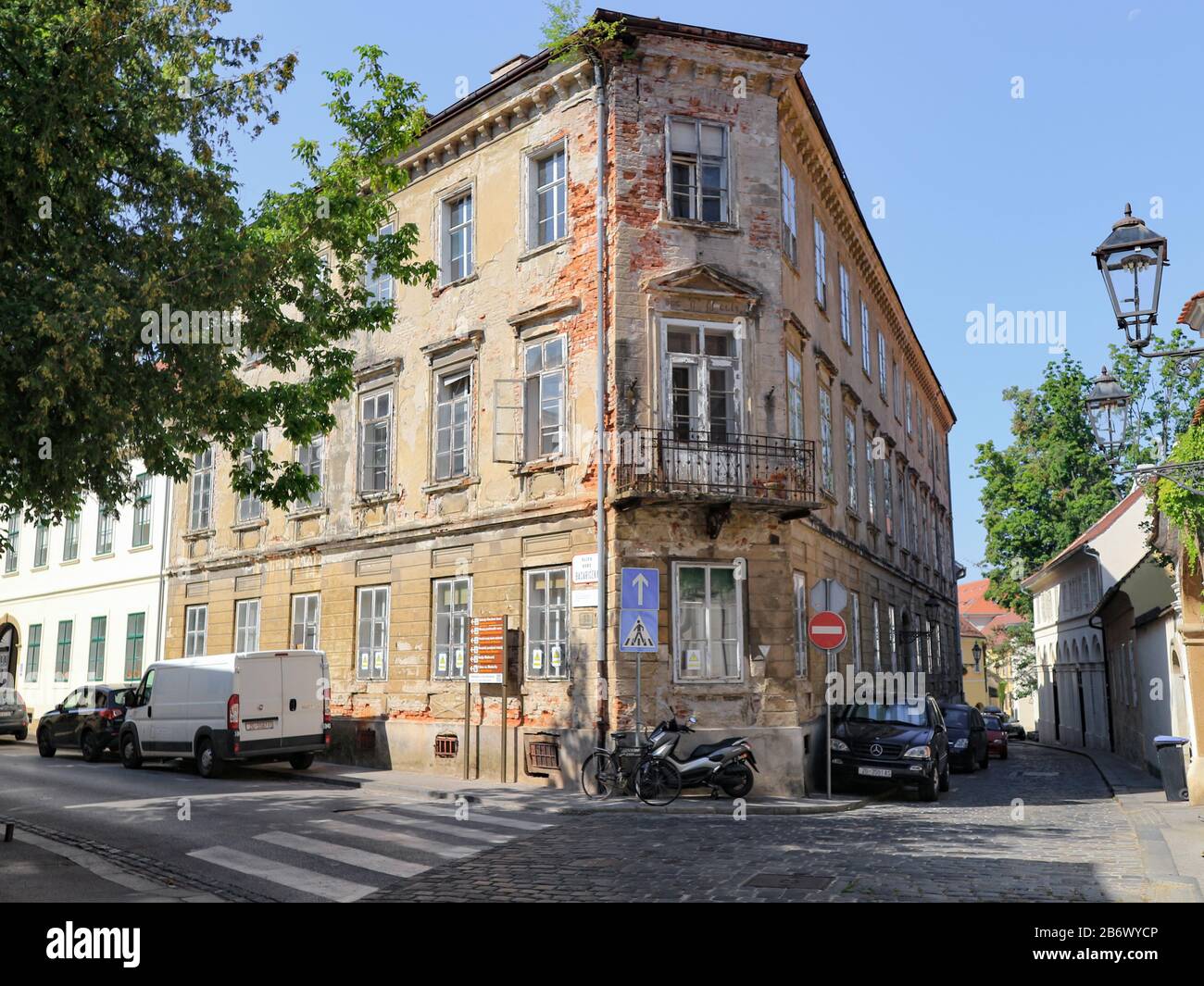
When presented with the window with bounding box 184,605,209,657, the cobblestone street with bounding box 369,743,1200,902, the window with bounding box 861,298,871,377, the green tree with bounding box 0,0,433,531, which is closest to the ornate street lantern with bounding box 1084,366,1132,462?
the cobblestone street with bounding box 369,743,1200,902

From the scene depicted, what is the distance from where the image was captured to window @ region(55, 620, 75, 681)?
3359cm

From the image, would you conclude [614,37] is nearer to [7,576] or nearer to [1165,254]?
[1165,254]

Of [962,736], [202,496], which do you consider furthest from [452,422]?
[962,736]

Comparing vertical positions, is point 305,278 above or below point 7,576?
above

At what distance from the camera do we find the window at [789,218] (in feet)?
65.6

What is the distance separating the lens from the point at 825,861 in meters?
10.3

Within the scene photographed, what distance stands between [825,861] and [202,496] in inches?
868

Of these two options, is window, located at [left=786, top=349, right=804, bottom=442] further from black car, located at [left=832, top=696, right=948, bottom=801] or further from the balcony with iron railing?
black car, located at [left=832, top=696, right=948, bottom=801]

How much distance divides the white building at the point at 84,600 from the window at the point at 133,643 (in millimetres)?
26

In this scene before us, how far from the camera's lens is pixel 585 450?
1809cm

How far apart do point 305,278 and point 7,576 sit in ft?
94.4

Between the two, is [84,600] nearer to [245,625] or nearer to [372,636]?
[245,625]

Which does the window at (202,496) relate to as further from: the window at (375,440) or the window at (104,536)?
the window at (375,440)
